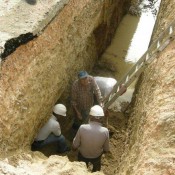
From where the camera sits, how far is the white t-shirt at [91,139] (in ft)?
17.4

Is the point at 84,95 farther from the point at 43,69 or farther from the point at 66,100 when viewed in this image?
the point at 43,69

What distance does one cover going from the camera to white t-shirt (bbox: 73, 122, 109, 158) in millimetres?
5297

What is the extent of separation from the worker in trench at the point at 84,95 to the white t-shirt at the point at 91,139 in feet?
3.56

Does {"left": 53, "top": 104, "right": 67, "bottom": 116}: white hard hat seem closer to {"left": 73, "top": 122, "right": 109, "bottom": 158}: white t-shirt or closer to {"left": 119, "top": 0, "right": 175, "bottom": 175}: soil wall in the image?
{"left": 73, "top": 122, "right": 109, "bottom": 158}: white t-shirt

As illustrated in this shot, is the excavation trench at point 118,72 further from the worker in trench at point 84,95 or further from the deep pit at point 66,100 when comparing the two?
the worker in trench at point 84,95

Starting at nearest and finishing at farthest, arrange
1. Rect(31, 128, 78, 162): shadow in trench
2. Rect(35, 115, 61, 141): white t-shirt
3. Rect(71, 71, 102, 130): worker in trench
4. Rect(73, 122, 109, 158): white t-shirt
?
Rect(73, 122, 109, 158): white t-shirt < Rect(35, 115, 61, 141): white t-shirt < Rect(31, 128, 78, 162): shadow in trench < Rect(71, 71, 102, 130): worker in trench

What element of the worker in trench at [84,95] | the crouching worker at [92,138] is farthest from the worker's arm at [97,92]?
the crouching worker at [92,138]

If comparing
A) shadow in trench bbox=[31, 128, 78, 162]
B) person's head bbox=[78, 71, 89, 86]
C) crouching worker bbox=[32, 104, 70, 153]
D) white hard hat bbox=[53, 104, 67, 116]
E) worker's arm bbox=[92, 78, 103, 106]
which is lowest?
shadow in trench bbox=[31, 128, 78, 162]

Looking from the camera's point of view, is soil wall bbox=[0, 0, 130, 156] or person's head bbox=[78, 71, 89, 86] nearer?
soil wall bbox=[0, 0, 130, 156]

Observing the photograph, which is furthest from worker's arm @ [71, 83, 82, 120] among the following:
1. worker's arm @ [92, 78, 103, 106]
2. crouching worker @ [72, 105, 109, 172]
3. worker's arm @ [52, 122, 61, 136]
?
crouching worker @ [72, 105, 109, 172]

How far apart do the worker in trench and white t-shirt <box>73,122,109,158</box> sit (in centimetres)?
108

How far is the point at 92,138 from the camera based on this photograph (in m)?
5.35

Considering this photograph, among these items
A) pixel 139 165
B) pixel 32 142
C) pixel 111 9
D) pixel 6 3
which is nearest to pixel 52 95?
pixel 32 142

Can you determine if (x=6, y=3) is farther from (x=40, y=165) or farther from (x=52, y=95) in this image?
(x=40, y=165)
